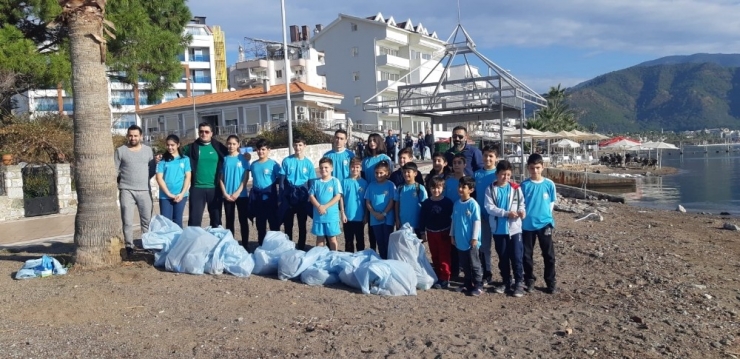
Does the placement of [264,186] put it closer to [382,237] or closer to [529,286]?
[382,237]

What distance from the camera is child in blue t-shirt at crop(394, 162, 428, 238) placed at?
7016mm

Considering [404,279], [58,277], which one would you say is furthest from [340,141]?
[58,277]

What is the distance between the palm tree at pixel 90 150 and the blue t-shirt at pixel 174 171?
75 centimetres

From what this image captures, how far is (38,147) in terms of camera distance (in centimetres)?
1541

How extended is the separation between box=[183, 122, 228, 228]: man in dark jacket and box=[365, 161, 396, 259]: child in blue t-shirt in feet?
6.45

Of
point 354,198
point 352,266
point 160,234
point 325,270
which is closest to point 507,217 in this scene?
point 352,266

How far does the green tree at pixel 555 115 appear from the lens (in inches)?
2451

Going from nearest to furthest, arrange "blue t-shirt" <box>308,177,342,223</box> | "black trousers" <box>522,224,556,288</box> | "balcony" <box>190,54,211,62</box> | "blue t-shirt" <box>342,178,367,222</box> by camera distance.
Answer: "black trousers" <box>522,224,556,288</box> < "blue t-shirt" <box>308,177,342,223</box> < "blue t-shirt" <box>342,178,367,222</box> < "balcony" <box>190,54,211,62</box>

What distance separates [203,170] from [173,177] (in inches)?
14.4

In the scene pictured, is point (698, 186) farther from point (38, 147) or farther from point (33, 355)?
point (33, 355)

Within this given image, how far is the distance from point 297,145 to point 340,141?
57cm

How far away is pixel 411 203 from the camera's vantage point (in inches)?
276

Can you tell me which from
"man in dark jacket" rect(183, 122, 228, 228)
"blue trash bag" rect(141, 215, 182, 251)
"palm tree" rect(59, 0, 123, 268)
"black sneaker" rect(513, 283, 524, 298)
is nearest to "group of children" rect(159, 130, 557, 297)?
"black sneaker" rect(513, 283, 524, 298)

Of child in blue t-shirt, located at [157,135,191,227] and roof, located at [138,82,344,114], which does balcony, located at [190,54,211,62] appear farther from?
child in blue t-shirt, located at [157,135,191,227]
